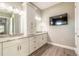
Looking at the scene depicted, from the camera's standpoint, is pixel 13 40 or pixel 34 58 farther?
pixel 13 40

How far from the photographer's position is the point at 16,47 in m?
2.24

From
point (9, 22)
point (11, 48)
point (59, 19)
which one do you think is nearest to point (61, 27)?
point (59, 19)

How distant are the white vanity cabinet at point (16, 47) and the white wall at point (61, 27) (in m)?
2.29

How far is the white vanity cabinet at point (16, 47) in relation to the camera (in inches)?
75.1

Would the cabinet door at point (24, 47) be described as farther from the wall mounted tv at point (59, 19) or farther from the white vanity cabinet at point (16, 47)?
the wall mounted tv at point (59, 19)

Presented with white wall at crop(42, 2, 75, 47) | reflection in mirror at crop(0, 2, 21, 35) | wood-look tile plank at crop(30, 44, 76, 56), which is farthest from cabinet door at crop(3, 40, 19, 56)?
white wall at crop(42, 2, 75, 47)

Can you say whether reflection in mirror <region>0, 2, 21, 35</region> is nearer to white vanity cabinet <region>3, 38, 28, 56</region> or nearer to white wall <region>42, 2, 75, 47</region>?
white vanity cabinet <region>3, 38, 28, 56</region>

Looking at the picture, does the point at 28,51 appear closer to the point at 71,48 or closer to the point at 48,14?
the point at 71,48

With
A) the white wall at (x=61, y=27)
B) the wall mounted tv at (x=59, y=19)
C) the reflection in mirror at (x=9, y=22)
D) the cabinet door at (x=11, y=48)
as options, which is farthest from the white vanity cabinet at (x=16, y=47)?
the wall mounted tv at (x=59, y=19)

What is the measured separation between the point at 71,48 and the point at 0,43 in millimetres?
3199

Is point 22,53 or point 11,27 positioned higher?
point 11,27

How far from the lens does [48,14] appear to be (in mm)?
5316

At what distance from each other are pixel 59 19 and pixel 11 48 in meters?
3.24

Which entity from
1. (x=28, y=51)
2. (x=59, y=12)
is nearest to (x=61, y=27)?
(x=59, y=12)
